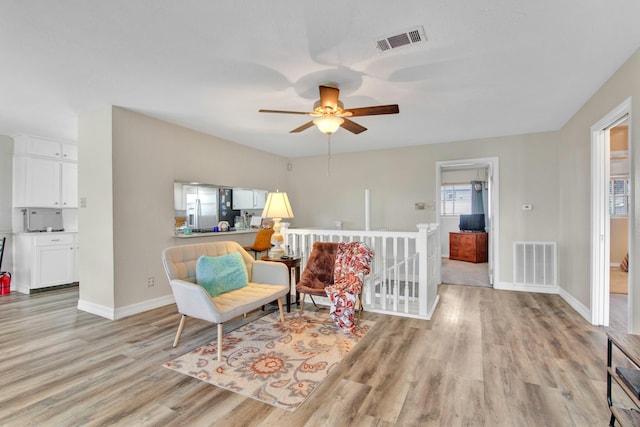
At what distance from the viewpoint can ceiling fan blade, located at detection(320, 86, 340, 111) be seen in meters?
2.82

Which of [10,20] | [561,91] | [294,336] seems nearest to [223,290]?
[294,336]

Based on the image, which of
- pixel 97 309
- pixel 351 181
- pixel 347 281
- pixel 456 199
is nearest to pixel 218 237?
pixel 97 309

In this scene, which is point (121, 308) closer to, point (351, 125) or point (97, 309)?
point (97, 309)

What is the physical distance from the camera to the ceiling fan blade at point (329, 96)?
111 inches

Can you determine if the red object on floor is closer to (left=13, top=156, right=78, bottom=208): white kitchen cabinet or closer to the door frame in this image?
(left=13, top=156, right=78, bottom=208): white kitchen cabinet

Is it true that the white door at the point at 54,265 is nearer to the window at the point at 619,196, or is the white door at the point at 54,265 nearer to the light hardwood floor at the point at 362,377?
the light hardwood floor at the point at 362,377

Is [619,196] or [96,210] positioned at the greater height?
[619,196]

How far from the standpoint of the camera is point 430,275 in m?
3.89

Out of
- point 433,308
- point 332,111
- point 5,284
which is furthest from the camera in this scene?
point 5,284

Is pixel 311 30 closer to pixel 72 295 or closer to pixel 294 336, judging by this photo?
pixel 294 336

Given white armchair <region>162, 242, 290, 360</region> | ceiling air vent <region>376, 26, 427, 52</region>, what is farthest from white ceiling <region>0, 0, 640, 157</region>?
white armchair <region>162, 242, 290, 360</region>

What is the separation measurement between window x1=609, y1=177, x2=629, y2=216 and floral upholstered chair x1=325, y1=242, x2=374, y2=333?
5.96 m

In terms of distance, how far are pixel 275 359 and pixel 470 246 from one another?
683cm

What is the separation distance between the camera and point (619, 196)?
20.4 ft
